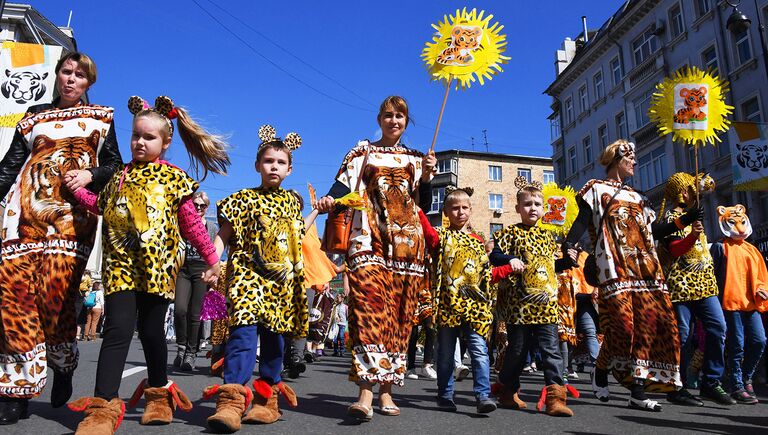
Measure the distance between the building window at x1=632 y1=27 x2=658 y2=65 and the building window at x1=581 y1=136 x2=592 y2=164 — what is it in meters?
5.95

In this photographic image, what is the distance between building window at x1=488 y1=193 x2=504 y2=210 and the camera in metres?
63.3

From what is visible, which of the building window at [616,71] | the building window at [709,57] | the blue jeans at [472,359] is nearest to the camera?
the blue jeans at [472,359]

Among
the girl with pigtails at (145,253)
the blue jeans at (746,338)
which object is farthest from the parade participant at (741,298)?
the girl with pigtails at (145,253)

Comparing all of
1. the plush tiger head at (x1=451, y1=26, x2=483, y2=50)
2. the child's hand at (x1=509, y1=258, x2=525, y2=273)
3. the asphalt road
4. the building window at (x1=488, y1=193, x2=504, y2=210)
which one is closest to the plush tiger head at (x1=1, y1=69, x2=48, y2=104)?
the asphalt road

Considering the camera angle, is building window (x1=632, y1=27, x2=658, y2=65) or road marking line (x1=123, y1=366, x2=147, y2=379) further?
building window (x1=632, y1=27, x2=658, y2=65)

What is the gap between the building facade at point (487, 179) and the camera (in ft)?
206

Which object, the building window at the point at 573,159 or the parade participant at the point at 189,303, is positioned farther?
the building window at the point at 573,159

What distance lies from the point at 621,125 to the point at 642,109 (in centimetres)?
217

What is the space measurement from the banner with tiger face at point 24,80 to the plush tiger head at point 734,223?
14.7 m

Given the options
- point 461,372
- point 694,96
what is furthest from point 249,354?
point 694,96

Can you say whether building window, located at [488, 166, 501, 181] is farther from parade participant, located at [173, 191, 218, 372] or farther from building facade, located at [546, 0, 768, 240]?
parade participant, located at [173, 191, 218, 372]

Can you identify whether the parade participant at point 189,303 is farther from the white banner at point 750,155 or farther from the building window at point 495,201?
the building window at point 495,201

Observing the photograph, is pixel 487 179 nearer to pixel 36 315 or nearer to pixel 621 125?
pixel 621 125

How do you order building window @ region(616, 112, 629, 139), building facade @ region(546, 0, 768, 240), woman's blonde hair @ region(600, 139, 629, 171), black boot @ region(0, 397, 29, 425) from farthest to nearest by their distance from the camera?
building window @ region(616, 112, 629, 139) < building facade @ region(546, 0, 768, 240) < woman's blonde hair @ region(600, 139, 629, 171) < black boot @ region(0, 397, 29, 425)
